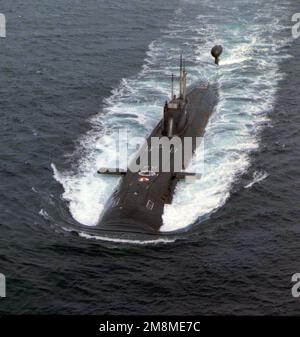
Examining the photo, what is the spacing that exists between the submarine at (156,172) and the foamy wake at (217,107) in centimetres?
102

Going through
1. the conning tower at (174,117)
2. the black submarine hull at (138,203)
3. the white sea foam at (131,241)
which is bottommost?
the white sea foam at (131,241)

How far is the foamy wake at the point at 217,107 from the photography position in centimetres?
6241

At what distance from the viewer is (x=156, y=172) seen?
64688 millimetres

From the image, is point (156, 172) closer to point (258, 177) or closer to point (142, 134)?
point (258, 177)

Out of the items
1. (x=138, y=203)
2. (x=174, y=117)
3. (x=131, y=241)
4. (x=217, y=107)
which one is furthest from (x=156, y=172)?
(x=217, y=107)

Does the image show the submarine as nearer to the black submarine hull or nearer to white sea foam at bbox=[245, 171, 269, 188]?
the black submarine hull

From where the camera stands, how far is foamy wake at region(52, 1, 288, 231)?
62.4 metres

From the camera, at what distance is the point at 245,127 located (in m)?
76.6

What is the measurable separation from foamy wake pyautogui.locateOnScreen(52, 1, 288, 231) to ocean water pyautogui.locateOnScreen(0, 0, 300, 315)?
0.65ft

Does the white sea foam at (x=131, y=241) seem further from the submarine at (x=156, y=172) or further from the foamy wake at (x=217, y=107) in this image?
the foamy wake at (x=217, y=107)

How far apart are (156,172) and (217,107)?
21.0 metres

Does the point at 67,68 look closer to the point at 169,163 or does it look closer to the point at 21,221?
the point at 169,163

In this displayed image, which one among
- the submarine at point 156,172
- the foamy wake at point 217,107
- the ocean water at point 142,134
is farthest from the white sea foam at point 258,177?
the submarine at point 156,172
